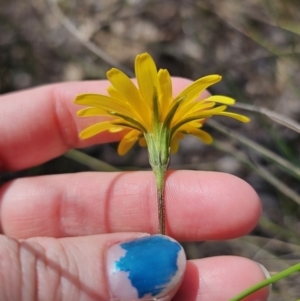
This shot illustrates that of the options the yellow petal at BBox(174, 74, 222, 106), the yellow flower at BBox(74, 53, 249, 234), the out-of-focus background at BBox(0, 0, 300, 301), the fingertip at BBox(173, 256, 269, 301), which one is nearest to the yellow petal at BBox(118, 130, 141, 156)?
the yellow flower at BBox(74, 53, 249, 234)

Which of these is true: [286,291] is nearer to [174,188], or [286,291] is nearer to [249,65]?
[174,188]

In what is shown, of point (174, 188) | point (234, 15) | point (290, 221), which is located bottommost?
point (290, 221)

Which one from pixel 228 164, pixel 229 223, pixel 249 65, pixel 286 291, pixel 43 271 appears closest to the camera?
pixel 43 271

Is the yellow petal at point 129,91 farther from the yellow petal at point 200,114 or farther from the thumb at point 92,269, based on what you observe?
the thumb at point 92,269

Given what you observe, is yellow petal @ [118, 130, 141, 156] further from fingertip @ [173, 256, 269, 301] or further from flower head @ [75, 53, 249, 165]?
fingertip @ [173, 256, 269, 301]

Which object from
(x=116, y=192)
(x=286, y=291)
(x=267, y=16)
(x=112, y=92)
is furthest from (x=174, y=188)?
(x=267, y=16)

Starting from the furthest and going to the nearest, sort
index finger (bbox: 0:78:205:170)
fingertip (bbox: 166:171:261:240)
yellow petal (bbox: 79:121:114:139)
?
index finger (bbox: 0:78:205:170) → fingertip (bbox: 166:171:261:240) → yellow petal (bbox: 79:121:114:139)

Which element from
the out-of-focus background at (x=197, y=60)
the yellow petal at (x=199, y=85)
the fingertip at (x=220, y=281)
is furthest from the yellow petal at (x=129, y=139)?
the out-of-focus background at (x=197, y=60)
